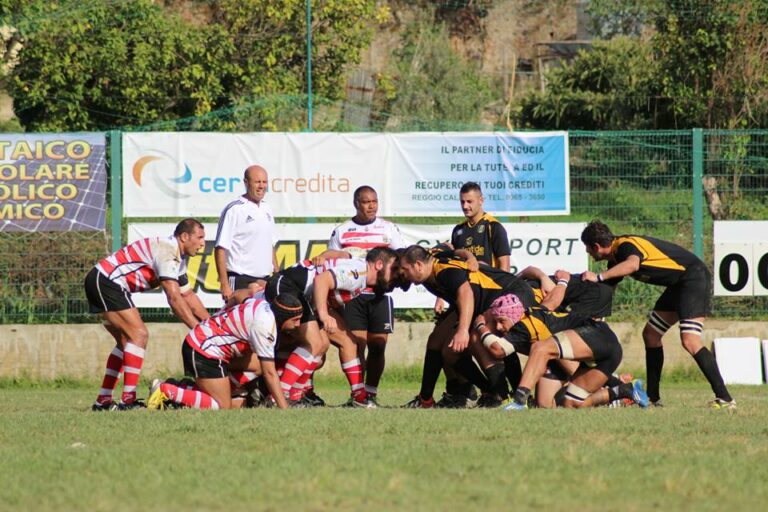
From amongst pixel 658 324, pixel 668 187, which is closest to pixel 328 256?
pixel 658 324

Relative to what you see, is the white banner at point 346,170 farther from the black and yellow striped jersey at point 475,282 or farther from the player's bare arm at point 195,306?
Answer: the black and yellow striped jersey at point 475,282

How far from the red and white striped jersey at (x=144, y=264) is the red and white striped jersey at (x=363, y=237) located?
5.88 ft

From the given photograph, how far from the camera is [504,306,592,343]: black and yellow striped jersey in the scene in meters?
10.6

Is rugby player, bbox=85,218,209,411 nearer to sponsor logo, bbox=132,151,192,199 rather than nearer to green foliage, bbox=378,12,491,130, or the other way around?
sponsor logo, bbox=132,151,192,199

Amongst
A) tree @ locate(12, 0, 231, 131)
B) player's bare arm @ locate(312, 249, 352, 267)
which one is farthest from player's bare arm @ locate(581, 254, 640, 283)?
tree @ locate(12, 0, 231, 131)

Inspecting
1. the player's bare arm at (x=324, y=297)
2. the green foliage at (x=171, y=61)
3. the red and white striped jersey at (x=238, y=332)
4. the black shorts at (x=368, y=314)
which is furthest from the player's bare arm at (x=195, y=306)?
the green foliage at (x=171, y=61)

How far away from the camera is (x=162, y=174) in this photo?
15.9 metres

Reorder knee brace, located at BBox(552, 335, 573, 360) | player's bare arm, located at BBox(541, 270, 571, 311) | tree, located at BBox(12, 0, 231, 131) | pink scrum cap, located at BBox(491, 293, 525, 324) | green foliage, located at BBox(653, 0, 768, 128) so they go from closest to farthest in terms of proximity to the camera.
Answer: knee brace, located at BBox(552, 335, 573, 360) → pink scrum cap, located at BBox(491, 293, 525, 324) → player's bare arm, located at BBox(541, 270, 571, 311) → green foliage, located at BBox(653, 0, 768, 128) → tree, located at BBox(12, 0, 231, 131)

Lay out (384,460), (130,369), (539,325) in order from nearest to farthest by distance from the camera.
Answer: (384,460), (539,325), (130,369)

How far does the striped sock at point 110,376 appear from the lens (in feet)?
36.2

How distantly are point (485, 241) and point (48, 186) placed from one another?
6.67 metres

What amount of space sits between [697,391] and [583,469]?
8.40 metres

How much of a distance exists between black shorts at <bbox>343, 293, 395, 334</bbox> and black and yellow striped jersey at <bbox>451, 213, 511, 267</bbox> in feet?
3.60

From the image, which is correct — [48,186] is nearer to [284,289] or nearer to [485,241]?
[284,289]
